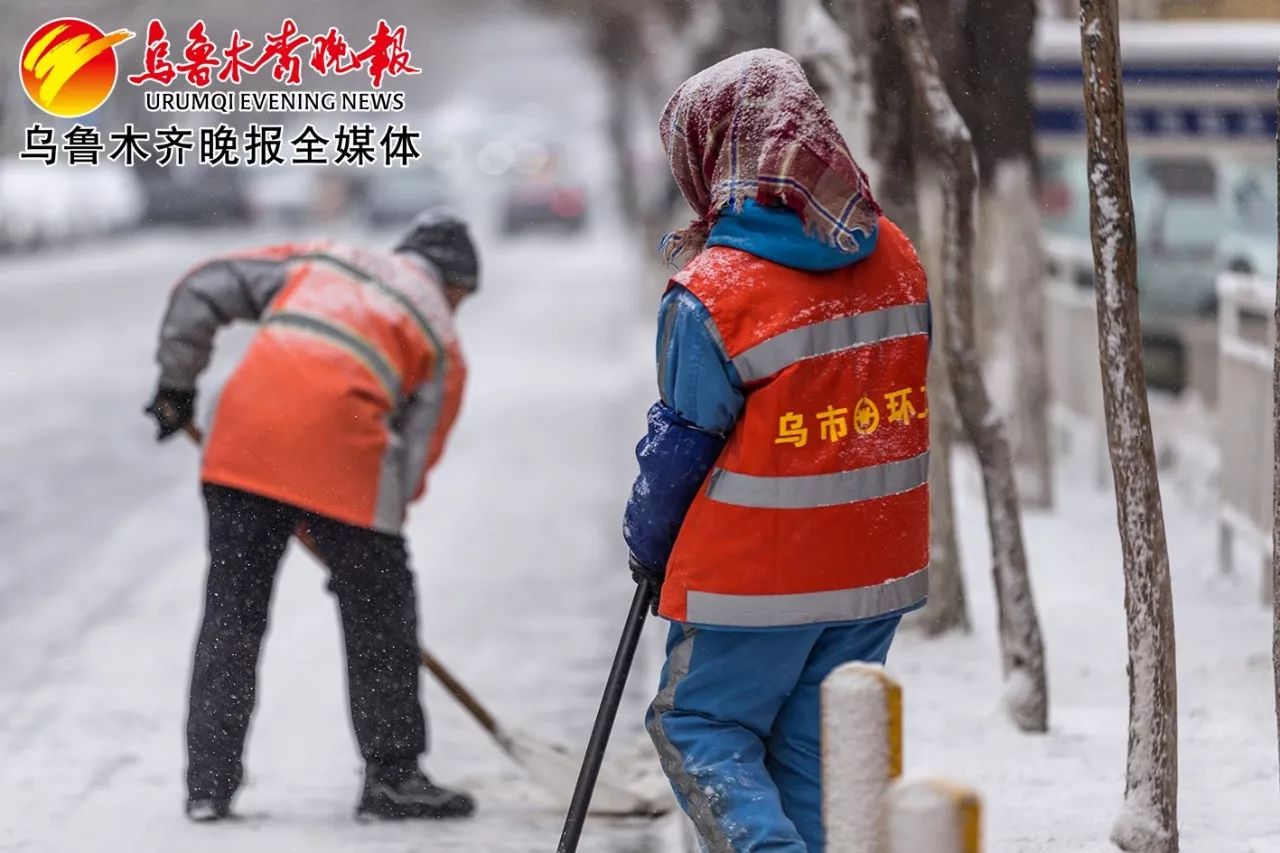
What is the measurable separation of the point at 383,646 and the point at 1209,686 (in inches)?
92.4

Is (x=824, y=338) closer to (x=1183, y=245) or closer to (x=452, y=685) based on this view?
(x=452, y=685)

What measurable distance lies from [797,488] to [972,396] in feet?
7.95

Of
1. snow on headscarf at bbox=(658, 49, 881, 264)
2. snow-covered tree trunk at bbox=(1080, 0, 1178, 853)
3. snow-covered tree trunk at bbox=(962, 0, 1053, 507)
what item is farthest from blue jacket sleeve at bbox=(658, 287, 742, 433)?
snow-covered tree trunk at bbox=(962, 0, 1053, 507)

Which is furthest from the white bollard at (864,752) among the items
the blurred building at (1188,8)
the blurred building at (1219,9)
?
the blurred building at (1219,9)

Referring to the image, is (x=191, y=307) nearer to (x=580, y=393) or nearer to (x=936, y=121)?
(x=936, y=121)

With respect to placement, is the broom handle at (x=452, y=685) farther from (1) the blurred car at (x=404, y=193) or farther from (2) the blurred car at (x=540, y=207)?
(2) the blurred car at (x=540, y=207)

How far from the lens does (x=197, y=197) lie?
43281 mm

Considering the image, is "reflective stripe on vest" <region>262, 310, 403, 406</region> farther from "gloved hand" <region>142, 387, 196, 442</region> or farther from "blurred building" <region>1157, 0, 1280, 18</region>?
"blurred building" <region>1157, 0, 1280, 18</region>

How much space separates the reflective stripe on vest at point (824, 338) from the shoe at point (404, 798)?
2.24 metres

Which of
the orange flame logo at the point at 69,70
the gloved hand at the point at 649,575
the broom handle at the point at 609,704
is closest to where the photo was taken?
the gloved hand at the point at 649,575

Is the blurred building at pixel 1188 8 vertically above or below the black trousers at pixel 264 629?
above

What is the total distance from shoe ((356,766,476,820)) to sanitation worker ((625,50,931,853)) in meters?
1.78

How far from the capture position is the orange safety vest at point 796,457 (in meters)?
3.41

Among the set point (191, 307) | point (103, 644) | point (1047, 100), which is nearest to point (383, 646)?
point (191, 307)
